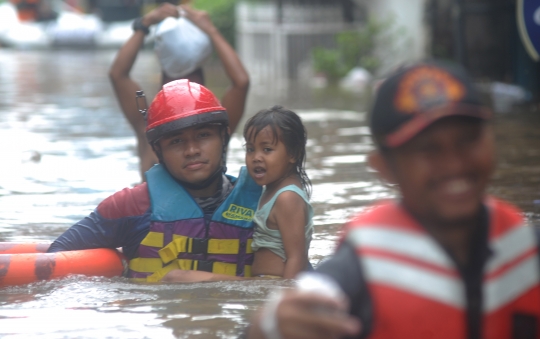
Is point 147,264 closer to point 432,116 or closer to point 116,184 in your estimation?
point 432,116

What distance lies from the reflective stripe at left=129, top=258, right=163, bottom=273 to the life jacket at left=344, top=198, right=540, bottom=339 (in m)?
2.60

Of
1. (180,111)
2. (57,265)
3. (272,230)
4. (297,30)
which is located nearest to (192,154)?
(180,111)

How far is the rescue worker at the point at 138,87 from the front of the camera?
5777 millimetres

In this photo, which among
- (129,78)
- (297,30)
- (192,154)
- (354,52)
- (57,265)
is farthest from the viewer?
(297,30)

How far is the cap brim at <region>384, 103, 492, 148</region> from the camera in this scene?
2.04m

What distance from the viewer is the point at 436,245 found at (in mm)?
2094

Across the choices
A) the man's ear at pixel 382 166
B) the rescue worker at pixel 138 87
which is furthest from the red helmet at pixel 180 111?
the man's ear at pixel 382 166

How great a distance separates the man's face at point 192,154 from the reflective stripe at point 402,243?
8.44ft

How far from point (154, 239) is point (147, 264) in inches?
5.8

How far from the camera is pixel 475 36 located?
15.7 meters

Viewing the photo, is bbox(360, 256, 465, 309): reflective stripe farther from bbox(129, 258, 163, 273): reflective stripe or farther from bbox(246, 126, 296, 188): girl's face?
bbox(129, 258, 163, 273): reflective stripe

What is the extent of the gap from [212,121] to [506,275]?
276cm

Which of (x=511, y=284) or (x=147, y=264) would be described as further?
(x=147, y=264)

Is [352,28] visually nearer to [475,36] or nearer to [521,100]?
[475,36]
